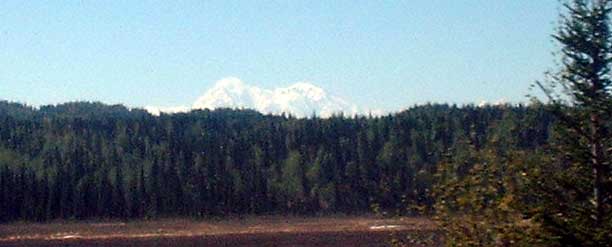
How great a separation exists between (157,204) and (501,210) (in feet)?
417

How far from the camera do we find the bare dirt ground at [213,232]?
91.2m

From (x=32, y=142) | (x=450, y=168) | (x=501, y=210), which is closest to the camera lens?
(x=501, y=210)

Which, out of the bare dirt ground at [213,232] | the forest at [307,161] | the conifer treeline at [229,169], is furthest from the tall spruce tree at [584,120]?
the conifer treeline at [229,169]

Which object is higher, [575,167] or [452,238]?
[575,167]

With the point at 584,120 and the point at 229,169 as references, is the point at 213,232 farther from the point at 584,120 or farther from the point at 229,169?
the point at 584,120

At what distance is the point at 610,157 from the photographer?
23.4 metres

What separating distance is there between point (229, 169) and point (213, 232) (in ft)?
154

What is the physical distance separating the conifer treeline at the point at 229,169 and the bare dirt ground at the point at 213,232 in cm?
658

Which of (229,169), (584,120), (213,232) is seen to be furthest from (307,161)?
(584,120)

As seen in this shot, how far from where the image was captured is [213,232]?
114938 millimetres

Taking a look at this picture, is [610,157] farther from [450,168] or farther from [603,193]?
[450,168]

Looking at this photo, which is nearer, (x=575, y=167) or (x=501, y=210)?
(x=501, y=210)

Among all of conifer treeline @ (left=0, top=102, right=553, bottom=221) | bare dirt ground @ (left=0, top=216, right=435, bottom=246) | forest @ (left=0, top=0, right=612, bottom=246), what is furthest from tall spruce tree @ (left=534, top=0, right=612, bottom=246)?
conifer treeline @ (left=0, top=102, right=553, bottom=221)

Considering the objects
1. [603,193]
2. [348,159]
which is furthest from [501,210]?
[348,159]
